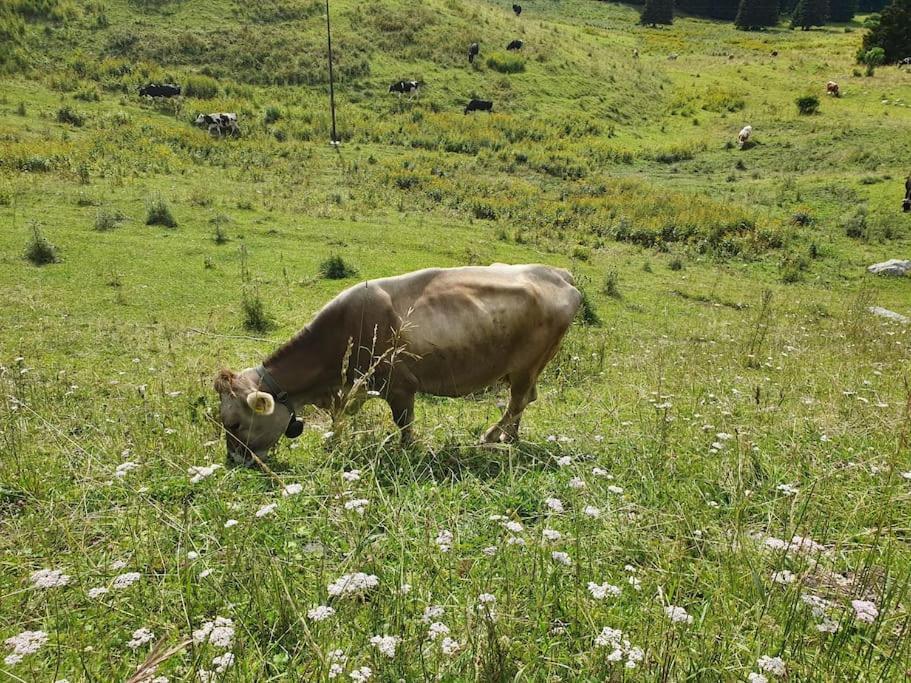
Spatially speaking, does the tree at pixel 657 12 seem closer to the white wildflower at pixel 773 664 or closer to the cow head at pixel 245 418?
the cow head at pixel 245 418

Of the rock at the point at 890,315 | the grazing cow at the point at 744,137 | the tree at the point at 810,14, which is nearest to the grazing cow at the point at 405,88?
the grazing cow at the point at 744,137

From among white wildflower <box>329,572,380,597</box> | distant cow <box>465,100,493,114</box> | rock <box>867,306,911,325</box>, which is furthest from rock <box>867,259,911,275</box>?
distant cow <box>465,100,493,114</box>

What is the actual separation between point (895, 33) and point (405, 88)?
4167cm

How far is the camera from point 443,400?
7.82 m

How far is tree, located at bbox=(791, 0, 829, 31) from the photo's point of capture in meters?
81.1

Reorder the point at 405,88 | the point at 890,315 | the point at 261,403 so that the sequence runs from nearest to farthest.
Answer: the point at 261,403
the point at 890,315
the point at 405,88

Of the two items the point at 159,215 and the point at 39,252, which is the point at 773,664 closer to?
the point at 39,252

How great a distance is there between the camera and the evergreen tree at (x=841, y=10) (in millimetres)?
87125

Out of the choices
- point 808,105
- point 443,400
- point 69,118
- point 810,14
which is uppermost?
point 810,14

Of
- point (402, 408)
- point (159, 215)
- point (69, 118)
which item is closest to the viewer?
point (402, 408)

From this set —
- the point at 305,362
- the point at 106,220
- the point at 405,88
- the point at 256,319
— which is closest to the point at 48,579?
the point at 305,362

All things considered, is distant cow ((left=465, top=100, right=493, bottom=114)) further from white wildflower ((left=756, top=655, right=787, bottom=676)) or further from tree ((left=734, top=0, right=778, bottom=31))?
tree ((left=734, top=0, right=778, bottom=31))

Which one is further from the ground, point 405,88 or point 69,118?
point 405,88

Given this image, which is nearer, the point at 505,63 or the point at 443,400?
the point at 443,400
